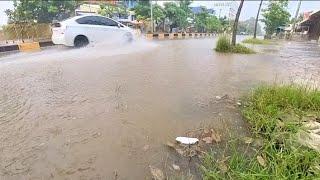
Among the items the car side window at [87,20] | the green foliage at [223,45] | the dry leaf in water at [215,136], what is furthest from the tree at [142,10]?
the dry leaf in water at [215,136]

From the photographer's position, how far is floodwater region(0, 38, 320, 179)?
2.52 m

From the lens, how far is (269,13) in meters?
45.8

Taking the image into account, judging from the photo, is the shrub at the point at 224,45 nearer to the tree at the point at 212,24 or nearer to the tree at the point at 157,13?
the tree at the point at 157,13

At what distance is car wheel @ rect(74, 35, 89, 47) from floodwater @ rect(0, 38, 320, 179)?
5000mm

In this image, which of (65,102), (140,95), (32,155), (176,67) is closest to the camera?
(32,155)

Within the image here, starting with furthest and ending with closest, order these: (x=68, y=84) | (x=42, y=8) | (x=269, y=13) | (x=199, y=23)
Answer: (x=199, y=23), (x=269, y=13), (x=42, y=8), (x=68, y=84)

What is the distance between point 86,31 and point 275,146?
10.0 metres

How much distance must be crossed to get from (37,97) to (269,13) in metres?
47.3

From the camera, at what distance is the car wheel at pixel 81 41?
37.4 feet

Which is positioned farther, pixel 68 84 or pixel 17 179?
pixel 68 84

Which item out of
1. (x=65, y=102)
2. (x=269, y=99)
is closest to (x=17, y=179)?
(x=65, y=102)

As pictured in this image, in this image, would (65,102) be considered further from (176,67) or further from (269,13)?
(269,13)

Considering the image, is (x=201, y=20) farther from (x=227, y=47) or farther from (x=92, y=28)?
(x=92, y=28)

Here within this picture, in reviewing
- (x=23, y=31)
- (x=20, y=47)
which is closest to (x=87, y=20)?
→ (x=20, y=47)
